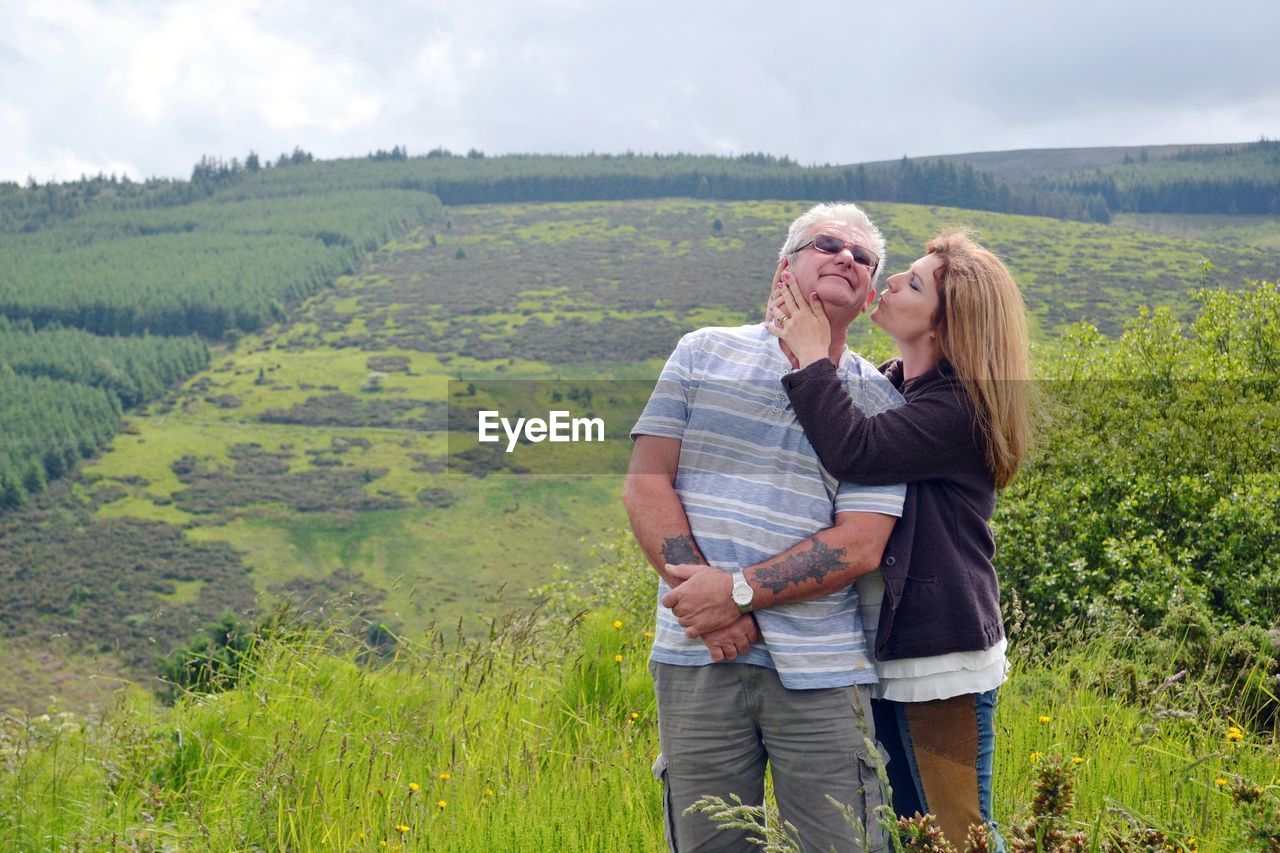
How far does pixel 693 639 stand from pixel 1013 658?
96.3 inches

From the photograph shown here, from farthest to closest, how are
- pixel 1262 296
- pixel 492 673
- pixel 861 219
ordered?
1. pixel 1262 296
2. pixel 492 673
3. pixel 861 219

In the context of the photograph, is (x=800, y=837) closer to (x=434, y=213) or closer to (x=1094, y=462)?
(x=1094, y=462)

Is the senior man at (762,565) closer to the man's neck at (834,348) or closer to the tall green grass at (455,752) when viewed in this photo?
the man's neck at (834,348)

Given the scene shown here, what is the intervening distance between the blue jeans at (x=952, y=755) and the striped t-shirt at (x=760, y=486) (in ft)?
0.41

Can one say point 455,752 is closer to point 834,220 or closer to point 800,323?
point 800,323

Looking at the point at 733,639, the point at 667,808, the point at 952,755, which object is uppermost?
the point at 733,639

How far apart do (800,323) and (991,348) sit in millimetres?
357

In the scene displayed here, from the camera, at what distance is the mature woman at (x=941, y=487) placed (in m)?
2.00

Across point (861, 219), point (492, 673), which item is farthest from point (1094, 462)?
point (861, 219)

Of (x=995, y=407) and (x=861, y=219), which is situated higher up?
(x=861, y=219)

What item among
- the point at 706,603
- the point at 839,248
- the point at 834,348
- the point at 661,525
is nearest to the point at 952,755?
the point at 706,603

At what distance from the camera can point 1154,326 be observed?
500 inches

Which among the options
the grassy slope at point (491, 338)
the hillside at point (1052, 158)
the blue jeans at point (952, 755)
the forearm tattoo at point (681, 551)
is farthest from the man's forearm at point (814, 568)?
the hillside at point (1052, 158)

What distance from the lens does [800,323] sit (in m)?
2.14
